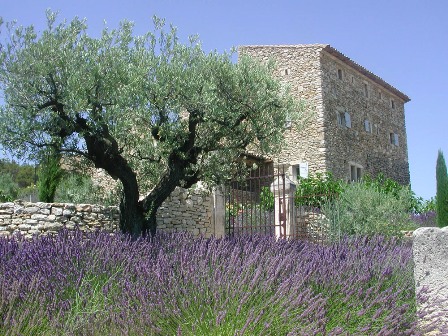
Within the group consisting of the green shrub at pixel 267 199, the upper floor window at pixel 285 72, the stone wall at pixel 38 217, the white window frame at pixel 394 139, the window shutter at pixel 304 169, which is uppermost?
the upper floor window at pixel 285 72

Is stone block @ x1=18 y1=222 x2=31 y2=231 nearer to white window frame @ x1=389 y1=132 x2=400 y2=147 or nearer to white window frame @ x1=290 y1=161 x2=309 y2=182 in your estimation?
white window frame @ x1=290 y1=161 x2=309 y2=182

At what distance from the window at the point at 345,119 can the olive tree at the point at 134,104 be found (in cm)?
1114

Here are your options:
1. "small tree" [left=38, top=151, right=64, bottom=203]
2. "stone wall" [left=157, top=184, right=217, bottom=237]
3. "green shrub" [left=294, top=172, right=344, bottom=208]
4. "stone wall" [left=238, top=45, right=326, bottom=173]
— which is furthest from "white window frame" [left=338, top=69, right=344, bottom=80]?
"small tree" [left=38, top=151, right=64, bottom=203]

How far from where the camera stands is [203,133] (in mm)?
10164

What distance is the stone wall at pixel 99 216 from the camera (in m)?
10.5

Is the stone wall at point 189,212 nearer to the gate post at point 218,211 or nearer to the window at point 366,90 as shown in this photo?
the gate post at point 218,211

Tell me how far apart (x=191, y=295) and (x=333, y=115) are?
18.1m

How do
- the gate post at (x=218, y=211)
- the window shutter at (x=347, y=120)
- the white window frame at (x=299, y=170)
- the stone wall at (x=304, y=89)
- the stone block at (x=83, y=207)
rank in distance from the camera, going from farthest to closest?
the window shutter at (x=347, y=120)
the stone wall at (x=304, y=89)
the white window frame at (x=299, y=170)
the gate post at (x=218, y=211)
the stone block at (x=83, y=207)

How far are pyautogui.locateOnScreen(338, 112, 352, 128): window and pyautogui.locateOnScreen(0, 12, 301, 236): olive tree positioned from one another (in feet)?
36.5

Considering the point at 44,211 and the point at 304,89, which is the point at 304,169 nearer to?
the point at 304,89

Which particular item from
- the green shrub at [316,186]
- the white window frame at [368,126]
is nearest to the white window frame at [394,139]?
the white window frame at [368,126]

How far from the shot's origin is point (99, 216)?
36.4ft

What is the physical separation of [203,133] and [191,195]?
259 centimetres

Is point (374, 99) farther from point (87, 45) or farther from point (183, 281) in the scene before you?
point (183, 281)
